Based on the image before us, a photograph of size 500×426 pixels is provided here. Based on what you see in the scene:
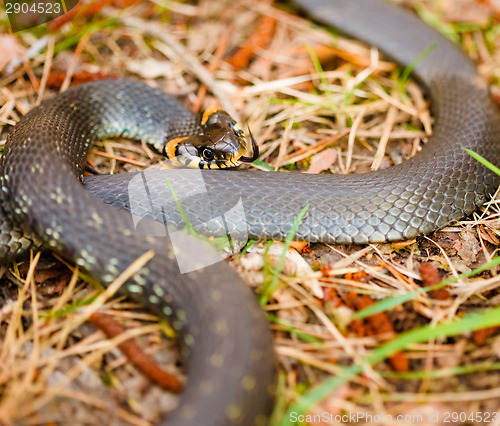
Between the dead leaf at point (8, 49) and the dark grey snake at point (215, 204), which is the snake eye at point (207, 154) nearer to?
the dark grey snake at point (215, 204)

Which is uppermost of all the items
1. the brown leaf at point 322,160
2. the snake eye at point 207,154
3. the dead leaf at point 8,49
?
the dead leaf at point 8,49

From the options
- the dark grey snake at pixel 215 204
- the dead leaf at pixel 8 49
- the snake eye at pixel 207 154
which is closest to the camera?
the dark grey snake at pixel 215 204

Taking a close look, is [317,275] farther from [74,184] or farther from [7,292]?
[7,292]

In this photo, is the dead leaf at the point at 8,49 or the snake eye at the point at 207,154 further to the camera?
the dead leaf at the point at 8,49

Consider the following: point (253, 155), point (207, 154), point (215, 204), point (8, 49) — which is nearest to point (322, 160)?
point (253, 155)

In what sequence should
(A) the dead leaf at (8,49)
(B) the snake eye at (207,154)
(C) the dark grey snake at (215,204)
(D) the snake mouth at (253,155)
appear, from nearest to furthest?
(C) the dark grey snake at (215,204), (D) the snake mouth at (253,155), (B) the snake eye at (207,154), (A) the dead leaf at (8,49)

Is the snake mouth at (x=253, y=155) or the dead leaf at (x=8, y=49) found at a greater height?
the dead leaf at (x=8, y=49)

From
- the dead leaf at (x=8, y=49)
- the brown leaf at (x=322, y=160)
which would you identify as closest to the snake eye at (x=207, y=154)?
the brown leaf at (x=322, y=160)
